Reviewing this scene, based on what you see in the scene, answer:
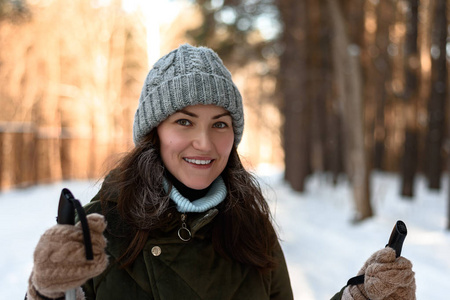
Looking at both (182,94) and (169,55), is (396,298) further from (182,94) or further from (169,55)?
(169,55)

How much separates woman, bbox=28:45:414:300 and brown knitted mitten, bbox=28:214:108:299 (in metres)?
0.21

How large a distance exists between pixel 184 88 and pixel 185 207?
19.9 inches

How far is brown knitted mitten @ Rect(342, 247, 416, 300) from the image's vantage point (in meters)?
1.53

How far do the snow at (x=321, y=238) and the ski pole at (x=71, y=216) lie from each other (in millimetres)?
661

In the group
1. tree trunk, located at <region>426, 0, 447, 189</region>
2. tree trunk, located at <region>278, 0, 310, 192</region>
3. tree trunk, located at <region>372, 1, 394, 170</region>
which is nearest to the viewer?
tree trunk, located at <region>426, 0, 447, 189</region>

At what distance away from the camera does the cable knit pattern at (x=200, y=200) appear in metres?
1.77

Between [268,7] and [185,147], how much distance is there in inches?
531

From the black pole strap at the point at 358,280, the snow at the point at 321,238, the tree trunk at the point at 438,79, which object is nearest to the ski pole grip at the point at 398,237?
the black pole strap at the point at 358,280

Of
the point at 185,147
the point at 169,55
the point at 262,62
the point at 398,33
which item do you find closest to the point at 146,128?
the point at 185,147

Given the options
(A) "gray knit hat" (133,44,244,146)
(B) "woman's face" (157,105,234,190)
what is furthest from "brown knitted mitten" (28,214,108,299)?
(A) "gray knit hat" (133,44,244,146)

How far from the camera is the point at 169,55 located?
1.94m

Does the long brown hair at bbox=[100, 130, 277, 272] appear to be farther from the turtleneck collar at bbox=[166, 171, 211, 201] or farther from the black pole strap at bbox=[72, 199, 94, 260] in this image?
the black pole strap at bbox=[72, 199, 94, 260]

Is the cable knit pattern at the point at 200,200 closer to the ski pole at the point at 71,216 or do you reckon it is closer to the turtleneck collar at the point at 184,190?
the turtleneck collar at the point at 184,190

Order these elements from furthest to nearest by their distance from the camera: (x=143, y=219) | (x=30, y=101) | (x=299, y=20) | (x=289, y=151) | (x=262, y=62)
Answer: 1. (x=30, y=101)
2. (x=262, y=62)
3. (x=289, y=151)
4. (x=299, y=20)
5. (x=143, y=219)
